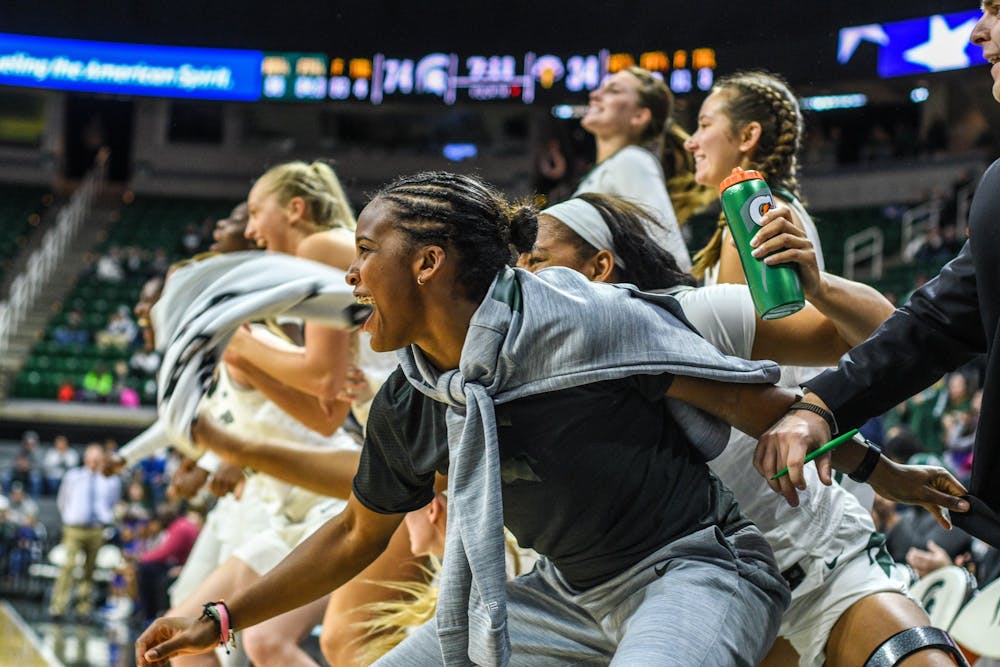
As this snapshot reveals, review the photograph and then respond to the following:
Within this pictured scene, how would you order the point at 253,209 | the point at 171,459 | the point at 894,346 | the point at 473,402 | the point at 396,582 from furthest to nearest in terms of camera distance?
the point at 171,459, the point at 253,209, the point at 396,582, the point at 894,346, the point at 473,402

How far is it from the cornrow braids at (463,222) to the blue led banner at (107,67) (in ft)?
47.0

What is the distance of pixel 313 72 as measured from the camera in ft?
49.5

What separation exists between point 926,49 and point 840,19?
2.92 ft

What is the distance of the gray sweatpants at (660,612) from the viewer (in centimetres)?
196

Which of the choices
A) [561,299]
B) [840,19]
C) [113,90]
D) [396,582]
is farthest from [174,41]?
[561,299]

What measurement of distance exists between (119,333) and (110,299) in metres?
1.31

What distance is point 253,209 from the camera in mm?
4160

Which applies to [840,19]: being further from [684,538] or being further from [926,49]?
[684,538]

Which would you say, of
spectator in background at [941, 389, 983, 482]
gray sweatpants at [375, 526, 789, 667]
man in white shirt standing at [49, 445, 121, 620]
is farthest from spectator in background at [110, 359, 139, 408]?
gray sweatpants at [375, 526, 789, 667]

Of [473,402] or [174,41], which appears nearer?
[473,402]

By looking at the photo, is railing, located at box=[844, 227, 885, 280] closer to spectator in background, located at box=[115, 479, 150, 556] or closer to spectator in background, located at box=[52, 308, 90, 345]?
spectator in background, located at box=[115, 479, 150, 556]

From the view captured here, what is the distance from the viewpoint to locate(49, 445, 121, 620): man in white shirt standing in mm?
11750

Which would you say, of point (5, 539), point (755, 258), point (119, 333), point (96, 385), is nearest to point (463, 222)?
point (755, 258)

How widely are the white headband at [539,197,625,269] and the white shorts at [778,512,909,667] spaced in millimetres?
736
